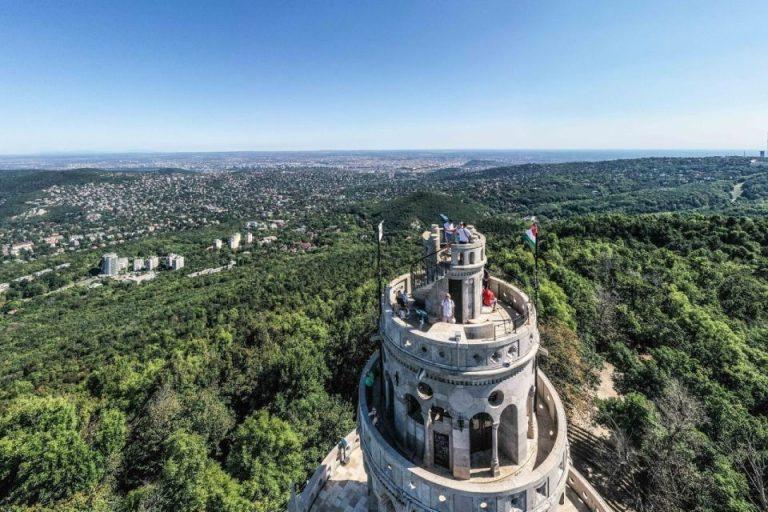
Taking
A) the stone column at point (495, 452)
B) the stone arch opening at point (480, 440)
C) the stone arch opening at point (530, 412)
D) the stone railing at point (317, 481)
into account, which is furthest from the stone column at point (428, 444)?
the stone railing at point (317, 481)

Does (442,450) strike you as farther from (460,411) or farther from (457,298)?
(457,298)

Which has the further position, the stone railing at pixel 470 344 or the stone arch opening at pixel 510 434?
the stone arch opening at pixel 510 434

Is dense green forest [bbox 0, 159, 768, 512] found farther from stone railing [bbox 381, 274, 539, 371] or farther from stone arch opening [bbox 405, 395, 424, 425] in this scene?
stone railing [bbox 381, 274, 539, 371]

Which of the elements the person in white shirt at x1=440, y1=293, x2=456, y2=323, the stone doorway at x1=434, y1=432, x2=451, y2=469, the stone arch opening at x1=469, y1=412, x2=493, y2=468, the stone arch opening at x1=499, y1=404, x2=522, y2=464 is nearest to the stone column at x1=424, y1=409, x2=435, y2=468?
the stone doorway at x1=434, y1=432, x2=451, y2=469

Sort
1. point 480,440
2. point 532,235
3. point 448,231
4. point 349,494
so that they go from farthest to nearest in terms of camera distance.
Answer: point 349,494
point 532,235
point 448,231
point 480,440

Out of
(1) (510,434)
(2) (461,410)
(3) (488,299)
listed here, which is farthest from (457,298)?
(1) (510,434)

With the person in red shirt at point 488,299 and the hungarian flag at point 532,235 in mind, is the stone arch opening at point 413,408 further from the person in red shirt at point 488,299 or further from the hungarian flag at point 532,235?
the hungarian flag at point 532,235
